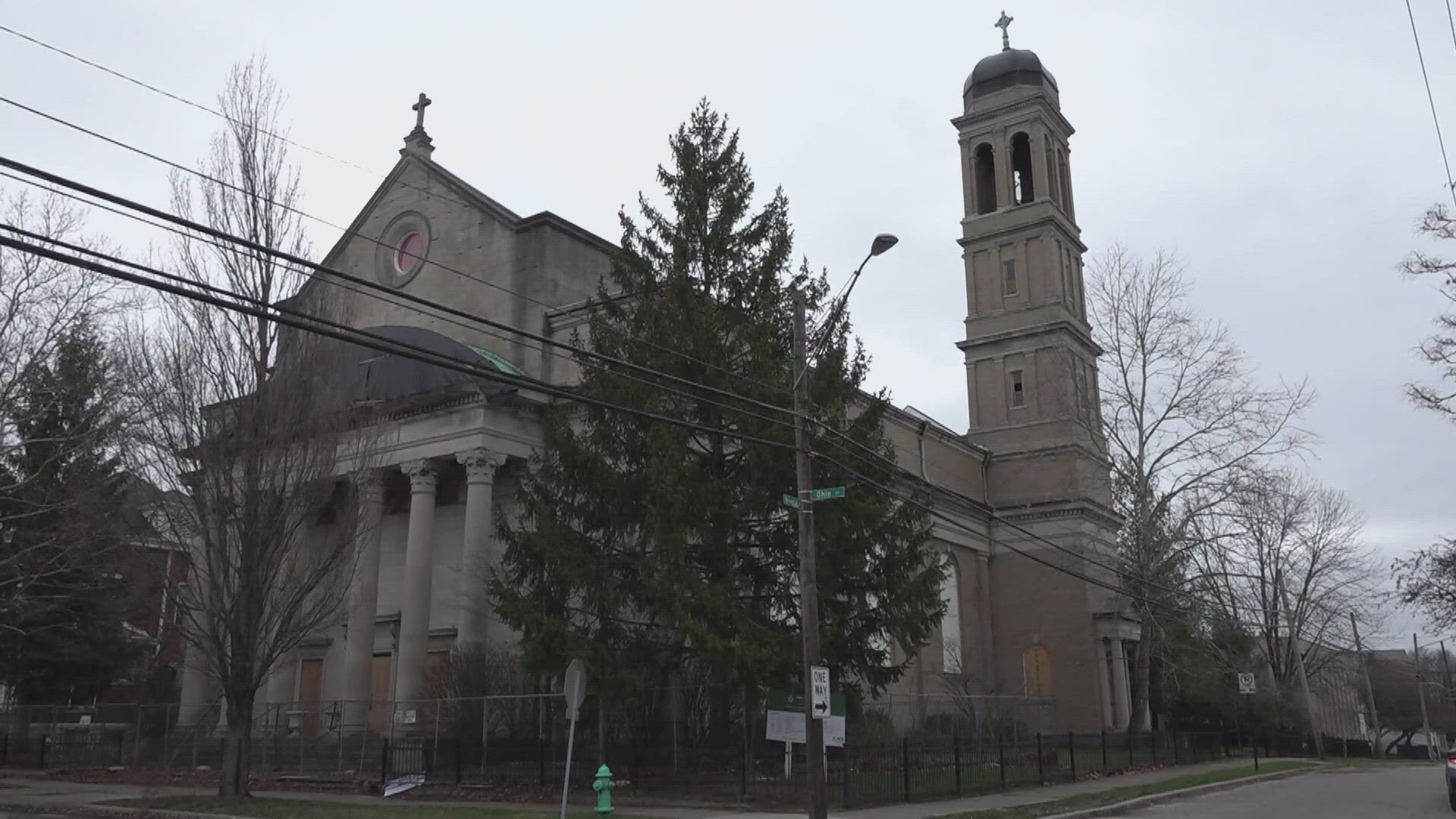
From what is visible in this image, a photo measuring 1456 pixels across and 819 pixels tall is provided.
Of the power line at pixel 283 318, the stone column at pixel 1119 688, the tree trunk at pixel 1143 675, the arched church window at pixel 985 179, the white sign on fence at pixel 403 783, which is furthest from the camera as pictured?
the arched church window at pixel 985 179

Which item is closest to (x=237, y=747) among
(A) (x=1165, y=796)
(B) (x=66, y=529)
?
(B) (x=66, y=529)

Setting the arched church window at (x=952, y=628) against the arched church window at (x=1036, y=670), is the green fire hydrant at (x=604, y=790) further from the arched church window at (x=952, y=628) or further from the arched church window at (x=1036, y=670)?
the arched church window at (x=1036, y=670)

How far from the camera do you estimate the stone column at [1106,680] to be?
45250mm

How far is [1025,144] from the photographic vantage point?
51.8 metres

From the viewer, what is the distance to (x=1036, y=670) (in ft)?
155

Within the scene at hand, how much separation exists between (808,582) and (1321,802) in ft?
43.5

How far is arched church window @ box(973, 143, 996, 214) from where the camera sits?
51.7 metres

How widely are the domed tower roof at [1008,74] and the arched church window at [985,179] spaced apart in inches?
103

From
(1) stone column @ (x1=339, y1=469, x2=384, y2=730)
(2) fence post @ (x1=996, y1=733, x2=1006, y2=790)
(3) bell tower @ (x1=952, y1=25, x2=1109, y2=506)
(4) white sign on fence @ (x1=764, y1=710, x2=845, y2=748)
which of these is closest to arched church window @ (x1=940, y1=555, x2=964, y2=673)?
(3) bell tower @ (x1=952, y1=25, x2=1109, y2=506)

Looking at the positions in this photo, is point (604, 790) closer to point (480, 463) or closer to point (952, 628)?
point (480, 463)

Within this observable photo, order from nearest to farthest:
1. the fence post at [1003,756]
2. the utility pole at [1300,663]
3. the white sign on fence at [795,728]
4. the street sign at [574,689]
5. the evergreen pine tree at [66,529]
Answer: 1. the street sign at [574,689]
2. the white sign on fence at [795,728]
3. the fence post at [1003,756]
4. the evergreen pine tree at [66,529]
5. the utility pole at [1300,663]

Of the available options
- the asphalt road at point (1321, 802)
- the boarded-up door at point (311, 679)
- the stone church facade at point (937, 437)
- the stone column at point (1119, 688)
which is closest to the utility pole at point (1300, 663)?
the stone church facade at point (937, 437)

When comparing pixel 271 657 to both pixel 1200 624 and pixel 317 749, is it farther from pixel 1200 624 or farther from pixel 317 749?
pixel 1200 624

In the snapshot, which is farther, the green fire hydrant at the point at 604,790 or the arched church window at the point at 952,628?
the arched church window at the point at 952,628
